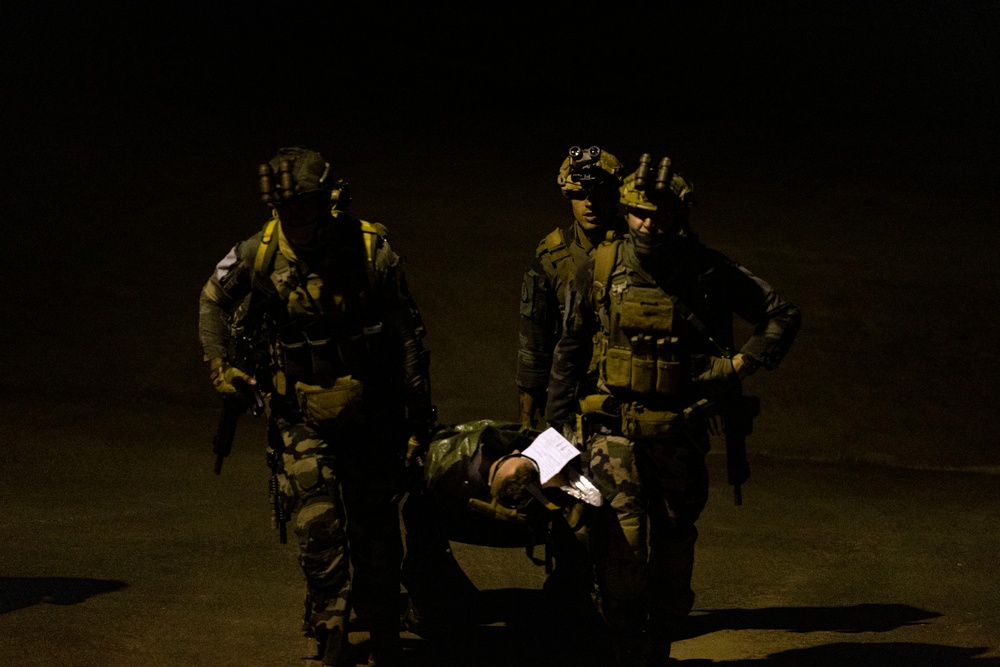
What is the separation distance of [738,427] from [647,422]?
46 cm

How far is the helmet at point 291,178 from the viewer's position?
242 inches

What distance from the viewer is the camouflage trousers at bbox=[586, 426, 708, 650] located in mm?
6324

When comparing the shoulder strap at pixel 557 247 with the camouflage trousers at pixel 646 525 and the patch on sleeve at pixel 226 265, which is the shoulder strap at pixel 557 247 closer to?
the camouflage trousers at pixel 646 525

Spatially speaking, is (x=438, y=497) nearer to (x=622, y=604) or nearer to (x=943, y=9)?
(x=622, y=604)

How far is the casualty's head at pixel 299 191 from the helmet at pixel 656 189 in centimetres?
126

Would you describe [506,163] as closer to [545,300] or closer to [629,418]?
[545,300]

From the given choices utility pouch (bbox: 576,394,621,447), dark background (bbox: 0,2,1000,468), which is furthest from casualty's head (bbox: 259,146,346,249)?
dark background (bbox: 0,2,1000,468)

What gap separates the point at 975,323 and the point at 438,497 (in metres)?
6.33

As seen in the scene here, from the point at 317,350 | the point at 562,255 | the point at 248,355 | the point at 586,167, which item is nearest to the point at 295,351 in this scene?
the point at 317,350

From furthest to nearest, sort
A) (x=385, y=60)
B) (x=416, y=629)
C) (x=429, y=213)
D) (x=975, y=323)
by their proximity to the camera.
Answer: (x=385, y=60) → (x=429, y=213) → (x=975, y=323) → (x=416, y=629)

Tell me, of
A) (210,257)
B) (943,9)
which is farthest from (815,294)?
(943,9)

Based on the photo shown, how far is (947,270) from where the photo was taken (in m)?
12.4

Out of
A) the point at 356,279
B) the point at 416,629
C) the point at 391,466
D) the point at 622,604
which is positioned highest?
the point at 356,279

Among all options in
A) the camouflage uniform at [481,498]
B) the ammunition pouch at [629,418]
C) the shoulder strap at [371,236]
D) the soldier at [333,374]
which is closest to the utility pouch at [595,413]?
the ammunition pouch at [629,418]
